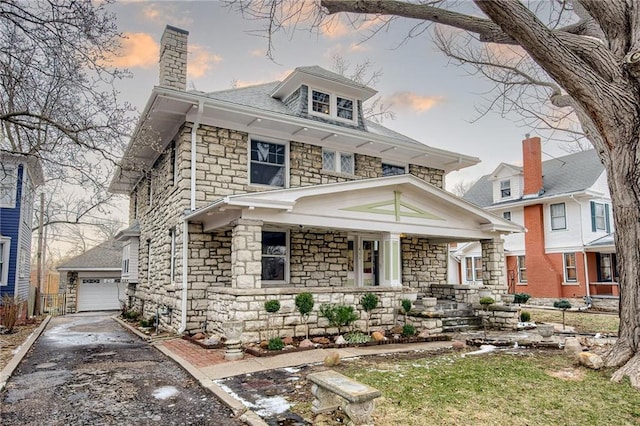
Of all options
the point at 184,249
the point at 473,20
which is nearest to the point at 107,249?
the point at 184,249

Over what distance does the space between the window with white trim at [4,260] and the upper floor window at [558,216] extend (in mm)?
23079

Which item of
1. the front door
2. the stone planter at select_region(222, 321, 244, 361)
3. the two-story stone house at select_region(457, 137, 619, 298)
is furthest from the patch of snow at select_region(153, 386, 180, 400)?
the two-story stone house at select_region(457, 137, 619, 298)

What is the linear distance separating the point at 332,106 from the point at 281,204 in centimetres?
535

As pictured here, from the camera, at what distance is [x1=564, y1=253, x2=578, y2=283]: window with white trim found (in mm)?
19708

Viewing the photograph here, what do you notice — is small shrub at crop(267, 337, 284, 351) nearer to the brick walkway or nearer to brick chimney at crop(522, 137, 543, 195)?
the brick walkway

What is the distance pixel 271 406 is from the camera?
190 inches

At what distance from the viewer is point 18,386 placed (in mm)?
5852

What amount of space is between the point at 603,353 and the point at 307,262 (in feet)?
23.3

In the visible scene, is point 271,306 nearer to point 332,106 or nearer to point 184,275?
point 184,275

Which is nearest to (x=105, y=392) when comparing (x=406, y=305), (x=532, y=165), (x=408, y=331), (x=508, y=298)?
(x=408, y=331)

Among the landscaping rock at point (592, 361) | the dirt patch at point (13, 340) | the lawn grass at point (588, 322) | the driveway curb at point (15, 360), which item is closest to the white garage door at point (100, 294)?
the dirt patch at point (13, 340)

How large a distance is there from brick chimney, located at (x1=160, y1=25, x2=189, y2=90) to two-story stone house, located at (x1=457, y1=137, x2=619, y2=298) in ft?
55.8

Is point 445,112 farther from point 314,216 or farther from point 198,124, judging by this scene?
point 198,124

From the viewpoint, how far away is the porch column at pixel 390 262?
10.5 m
